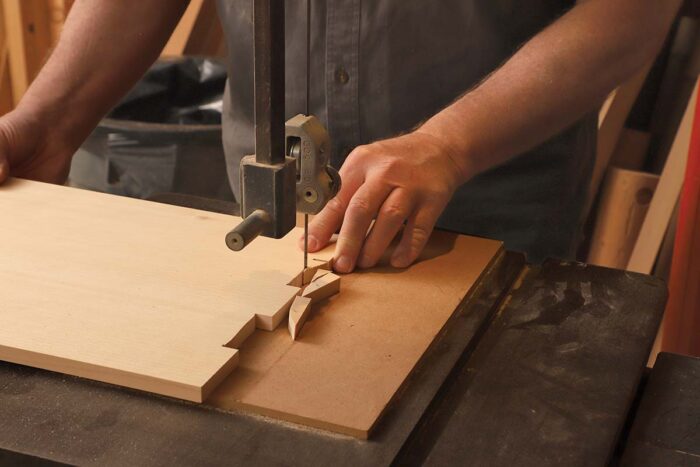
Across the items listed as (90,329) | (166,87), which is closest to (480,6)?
(90,329)

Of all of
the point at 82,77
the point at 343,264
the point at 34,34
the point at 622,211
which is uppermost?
the point at 82,77

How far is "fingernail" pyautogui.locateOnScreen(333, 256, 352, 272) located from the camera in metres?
1.15

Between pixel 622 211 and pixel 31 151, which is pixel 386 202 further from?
pixel 622 211

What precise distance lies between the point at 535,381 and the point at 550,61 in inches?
22.7

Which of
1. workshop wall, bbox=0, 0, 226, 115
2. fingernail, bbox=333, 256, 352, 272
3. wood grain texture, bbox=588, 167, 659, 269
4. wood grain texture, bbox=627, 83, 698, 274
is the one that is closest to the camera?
fingernail, bbox=333, 256, 352, 272

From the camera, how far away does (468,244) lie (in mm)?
1263

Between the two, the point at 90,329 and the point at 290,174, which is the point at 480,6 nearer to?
the point at 290,174

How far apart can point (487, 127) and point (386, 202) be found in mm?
233

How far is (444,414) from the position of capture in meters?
0.91

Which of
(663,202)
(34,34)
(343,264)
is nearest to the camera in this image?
(343,264)

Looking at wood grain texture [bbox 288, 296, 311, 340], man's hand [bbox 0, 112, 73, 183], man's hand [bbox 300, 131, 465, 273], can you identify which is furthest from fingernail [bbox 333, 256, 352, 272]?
man's hand [bbox 0, 112, 73, 183]

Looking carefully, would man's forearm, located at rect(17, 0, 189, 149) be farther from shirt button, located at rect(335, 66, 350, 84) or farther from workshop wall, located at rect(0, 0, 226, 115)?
workshop wall, located at rect(0, 0, 226, 115)

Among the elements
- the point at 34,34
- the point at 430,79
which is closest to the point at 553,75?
the point at 430,79

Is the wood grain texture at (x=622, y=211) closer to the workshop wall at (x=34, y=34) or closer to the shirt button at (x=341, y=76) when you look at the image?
the shirt button at (x=341, y=76)
